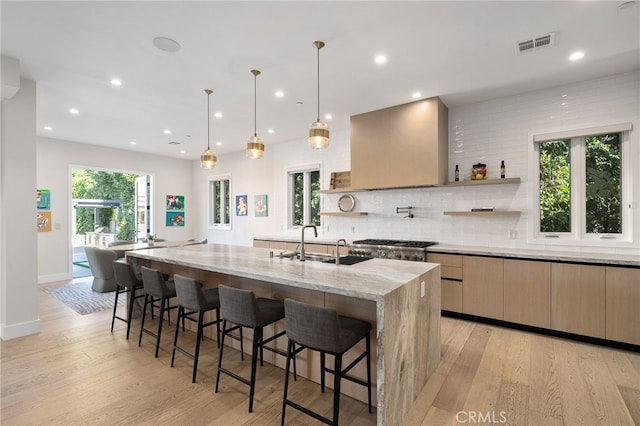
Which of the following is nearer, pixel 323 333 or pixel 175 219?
pixel 323 333

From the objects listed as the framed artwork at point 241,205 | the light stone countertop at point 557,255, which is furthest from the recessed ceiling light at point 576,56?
the framed artwork at point 241,205

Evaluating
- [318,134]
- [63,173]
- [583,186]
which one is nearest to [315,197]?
[318,134]

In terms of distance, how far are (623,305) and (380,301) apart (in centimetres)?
295

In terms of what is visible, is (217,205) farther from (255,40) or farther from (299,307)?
(299,307)

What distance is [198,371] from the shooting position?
2.65 metres

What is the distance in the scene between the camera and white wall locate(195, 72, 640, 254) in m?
3.46

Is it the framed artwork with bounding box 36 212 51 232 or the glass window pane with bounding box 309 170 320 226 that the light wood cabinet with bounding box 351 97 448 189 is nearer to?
the glass window pane with bounding box 309 170 320 226

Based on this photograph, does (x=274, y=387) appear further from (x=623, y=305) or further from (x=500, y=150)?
(x=500, y=150)

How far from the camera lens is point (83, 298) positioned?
4.91 meters

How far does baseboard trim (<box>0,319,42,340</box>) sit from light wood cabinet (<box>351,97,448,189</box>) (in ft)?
14.5

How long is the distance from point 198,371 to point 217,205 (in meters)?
6.19

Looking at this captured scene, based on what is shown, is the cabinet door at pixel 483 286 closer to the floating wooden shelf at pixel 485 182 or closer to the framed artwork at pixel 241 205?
the floating wooden shelf at pixel 485 182

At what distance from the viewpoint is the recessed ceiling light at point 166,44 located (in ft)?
8.82

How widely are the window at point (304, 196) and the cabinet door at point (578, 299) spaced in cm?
391
